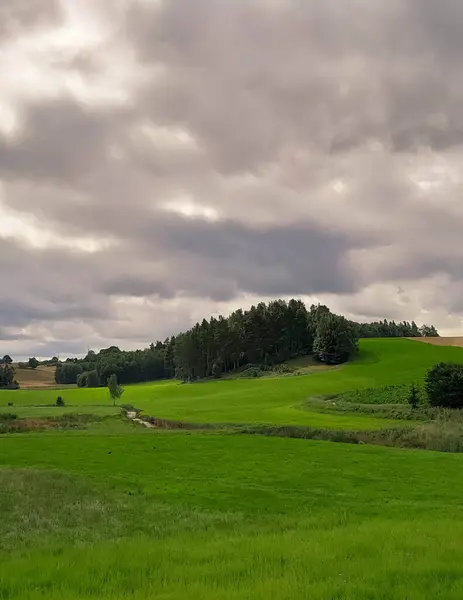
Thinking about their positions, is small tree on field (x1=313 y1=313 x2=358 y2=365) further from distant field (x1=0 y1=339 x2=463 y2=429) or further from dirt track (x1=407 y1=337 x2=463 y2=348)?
dirt track (x1=407 y1=337 x2=463 y2=348)

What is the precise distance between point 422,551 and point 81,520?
11495mm

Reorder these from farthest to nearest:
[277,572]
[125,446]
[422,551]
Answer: [125,446]
[422,551]
[277,572]

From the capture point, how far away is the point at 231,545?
14883 mm

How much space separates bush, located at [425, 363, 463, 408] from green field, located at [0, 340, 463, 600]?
38019mm

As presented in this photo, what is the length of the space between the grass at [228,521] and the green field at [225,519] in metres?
0.06

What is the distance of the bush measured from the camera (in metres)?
73.7

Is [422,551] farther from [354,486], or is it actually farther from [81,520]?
[354,486]

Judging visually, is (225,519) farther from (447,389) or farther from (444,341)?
(444,341)

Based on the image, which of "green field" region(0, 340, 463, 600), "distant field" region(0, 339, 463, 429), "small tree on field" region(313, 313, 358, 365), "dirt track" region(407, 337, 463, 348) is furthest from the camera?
"dirt track" region(407, 337, 463, 348)

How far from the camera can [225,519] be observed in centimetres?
2020

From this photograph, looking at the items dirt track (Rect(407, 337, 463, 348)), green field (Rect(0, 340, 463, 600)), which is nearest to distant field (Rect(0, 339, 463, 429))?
dirt track (Rect(407, 337, 463, 348))

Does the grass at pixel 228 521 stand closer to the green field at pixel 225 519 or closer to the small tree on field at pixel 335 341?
the green field at pixel 225 519

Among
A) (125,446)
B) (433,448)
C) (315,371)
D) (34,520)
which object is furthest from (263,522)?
(315,371)

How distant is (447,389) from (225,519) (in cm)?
6064
